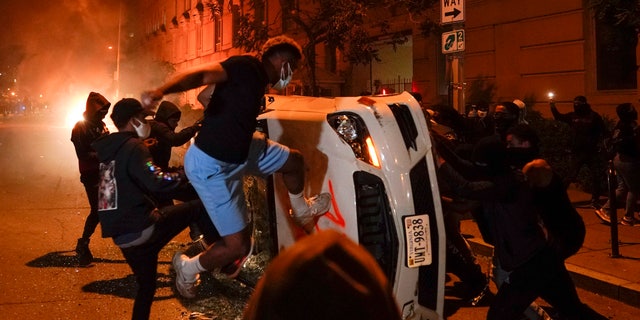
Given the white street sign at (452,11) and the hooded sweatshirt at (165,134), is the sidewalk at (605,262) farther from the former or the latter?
the hooded sweatshirt at (165,134)

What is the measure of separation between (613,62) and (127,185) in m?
11.3

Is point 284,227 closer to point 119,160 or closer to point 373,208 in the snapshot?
point 373,208

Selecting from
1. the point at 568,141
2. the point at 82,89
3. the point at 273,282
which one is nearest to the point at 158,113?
the point at 273,282

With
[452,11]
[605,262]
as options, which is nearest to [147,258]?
[605,262]

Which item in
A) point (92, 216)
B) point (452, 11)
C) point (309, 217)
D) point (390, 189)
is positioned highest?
point (452, 11)

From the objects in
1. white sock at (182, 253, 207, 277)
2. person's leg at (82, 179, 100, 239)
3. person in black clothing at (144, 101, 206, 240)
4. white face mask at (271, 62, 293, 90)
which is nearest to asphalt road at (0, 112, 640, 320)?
person's leg at (82, 179, 100, 239)

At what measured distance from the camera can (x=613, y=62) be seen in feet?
42.7

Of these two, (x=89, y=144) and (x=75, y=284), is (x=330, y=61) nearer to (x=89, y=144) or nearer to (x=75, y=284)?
(x=89, y=144)

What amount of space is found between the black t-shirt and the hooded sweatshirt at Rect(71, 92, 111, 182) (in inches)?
121

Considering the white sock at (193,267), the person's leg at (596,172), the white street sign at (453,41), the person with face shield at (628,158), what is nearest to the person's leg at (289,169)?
the white sock at (193,267)

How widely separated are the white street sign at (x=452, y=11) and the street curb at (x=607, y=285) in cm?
434

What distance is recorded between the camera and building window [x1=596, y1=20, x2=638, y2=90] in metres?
12.5

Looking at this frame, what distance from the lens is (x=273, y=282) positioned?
1462 mm

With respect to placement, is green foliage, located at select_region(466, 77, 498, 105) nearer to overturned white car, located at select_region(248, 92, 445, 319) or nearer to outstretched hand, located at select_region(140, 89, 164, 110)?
overturned white car, located at select_region(248, 92, 445, 319)
